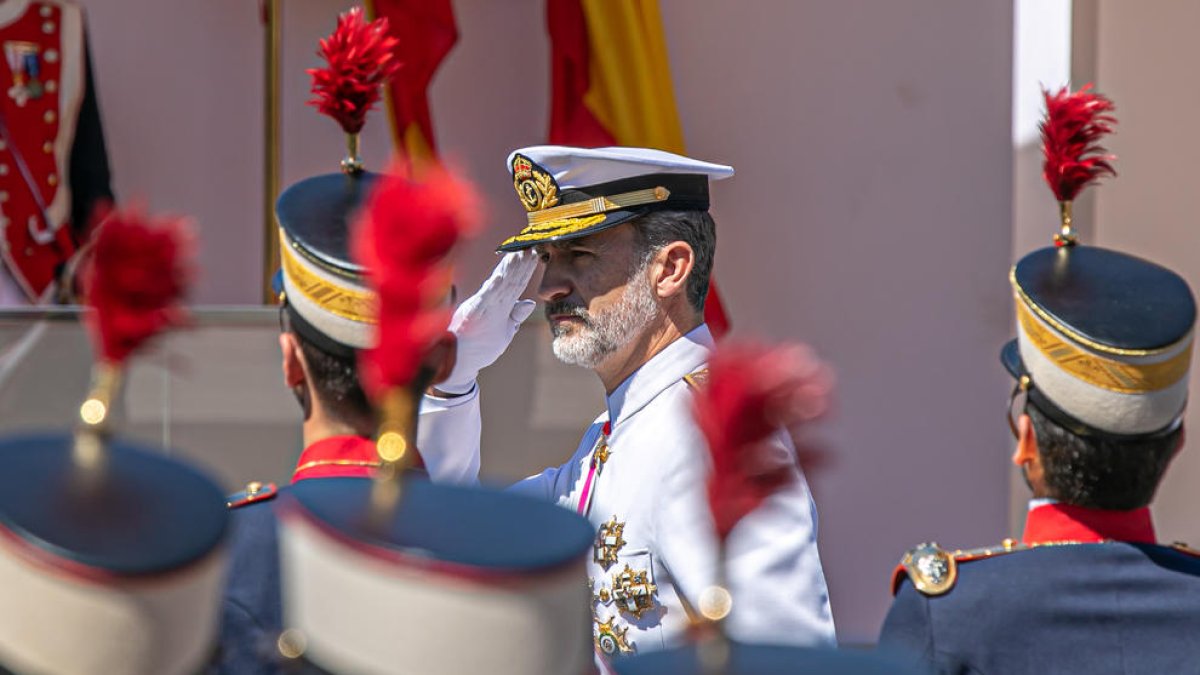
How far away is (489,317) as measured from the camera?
349 centimetres

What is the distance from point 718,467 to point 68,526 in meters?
0.60

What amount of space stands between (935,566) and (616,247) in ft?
3.34

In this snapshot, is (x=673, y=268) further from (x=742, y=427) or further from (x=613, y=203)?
(x=742, y=427)

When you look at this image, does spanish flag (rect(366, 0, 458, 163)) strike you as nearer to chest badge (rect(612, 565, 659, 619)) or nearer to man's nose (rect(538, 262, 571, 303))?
man's nose (rect(538, 262, 571, 303))

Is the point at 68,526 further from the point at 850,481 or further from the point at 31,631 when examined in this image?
the point at 850,481

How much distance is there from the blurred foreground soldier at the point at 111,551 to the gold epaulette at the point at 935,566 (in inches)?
51.4

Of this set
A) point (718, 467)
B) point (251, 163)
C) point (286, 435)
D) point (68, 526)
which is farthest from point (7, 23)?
point (718, 467)

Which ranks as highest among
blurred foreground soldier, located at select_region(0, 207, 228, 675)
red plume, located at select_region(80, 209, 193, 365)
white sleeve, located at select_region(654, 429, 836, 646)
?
red plume, located at select_region(80, 209, 193, 365)

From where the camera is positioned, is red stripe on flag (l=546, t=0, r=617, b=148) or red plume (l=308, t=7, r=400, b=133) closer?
red plume (l=308, t=7, r=400, b=133)

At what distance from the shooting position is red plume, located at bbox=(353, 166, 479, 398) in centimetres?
135

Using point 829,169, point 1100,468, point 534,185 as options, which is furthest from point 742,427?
point 829,169

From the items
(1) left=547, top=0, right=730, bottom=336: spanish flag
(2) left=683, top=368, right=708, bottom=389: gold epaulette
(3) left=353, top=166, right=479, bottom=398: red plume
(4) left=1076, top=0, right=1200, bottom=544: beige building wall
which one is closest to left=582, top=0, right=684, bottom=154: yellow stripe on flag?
(1) left=547, top=0, right=730, bottom=336: spanish flag

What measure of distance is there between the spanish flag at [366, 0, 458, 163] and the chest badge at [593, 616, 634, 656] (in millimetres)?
2438

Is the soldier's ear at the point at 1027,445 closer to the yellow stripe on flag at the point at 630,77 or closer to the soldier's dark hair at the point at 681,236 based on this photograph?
the soldier's dark hair at the point at 681,236
